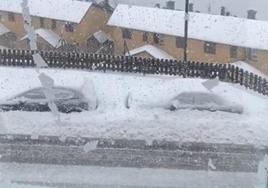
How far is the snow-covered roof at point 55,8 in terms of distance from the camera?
37.0 meters

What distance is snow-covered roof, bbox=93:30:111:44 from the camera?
121 feet

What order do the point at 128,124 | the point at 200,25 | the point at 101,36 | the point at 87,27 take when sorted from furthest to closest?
the point at 87,27
the point at 101,36
the point at 200,25
the point at 128,124

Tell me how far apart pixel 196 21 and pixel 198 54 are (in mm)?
2897

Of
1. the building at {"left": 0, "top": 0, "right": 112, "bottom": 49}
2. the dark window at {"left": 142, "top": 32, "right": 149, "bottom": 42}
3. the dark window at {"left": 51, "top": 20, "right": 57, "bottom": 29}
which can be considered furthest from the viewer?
the dark window at {"left": 51, "top": 20, "right": 57, "bottom": 29}

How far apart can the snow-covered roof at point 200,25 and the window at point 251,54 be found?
53 cm

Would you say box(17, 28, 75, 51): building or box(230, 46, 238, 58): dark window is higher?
box(17, 28, 75, 51): building

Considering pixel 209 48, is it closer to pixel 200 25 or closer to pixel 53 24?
pixel 200 25

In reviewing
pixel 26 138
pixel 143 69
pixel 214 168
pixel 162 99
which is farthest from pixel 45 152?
pixel 143 69

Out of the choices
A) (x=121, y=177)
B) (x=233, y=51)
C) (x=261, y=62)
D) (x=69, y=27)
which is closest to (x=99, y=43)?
(x=69, y=27)

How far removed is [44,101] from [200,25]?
21749mm

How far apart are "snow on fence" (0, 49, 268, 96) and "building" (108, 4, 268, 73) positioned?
11.7 m

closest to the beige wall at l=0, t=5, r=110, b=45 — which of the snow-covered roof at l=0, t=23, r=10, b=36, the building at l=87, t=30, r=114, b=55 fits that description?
the snow-covered roof at l=0, t=23, r=10, b=36

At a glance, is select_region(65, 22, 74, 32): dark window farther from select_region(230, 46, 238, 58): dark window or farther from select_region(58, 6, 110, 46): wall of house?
select_region(230, 46, 238, 58): dark window

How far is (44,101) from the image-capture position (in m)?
14.2
